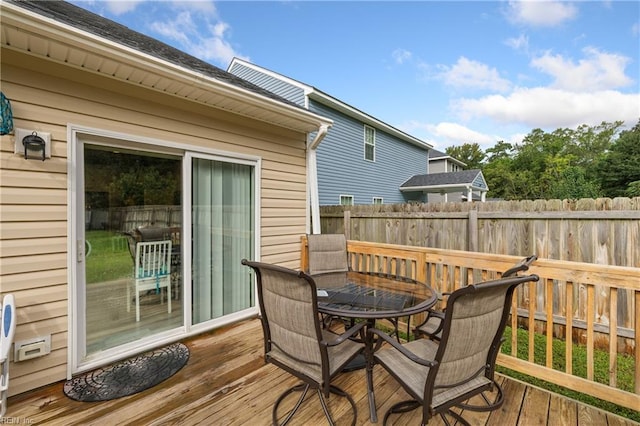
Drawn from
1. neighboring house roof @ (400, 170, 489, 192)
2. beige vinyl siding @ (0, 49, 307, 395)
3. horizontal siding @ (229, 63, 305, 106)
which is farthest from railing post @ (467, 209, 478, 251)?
neighboring house roof @ (400, 170, 489, 192)

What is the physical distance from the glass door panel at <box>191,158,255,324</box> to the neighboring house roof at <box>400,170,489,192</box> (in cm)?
1122

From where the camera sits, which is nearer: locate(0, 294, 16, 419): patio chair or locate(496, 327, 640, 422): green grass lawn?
locate(0, 294, 16, 419): patio chair

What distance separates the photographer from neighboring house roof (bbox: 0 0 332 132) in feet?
6.37

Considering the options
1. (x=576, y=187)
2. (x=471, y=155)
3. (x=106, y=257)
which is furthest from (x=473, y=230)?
(x=471, y=155)

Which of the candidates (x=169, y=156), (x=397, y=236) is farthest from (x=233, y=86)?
(x=397, y=236)

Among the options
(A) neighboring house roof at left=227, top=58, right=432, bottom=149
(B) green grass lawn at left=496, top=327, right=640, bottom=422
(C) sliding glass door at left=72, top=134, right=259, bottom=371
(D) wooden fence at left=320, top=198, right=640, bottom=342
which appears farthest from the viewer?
(A) neighboring house roof at left=227, top=58, right=432, bottom=149

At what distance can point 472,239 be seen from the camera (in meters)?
4.58

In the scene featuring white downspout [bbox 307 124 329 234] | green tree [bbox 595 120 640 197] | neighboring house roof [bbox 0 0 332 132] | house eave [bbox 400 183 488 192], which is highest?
green tree [bbox 595 120 640 197]

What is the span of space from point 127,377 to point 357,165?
378 inches

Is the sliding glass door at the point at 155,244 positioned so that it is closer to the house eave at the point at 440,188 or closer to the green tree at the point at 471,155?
the house eave at the point at 440,188

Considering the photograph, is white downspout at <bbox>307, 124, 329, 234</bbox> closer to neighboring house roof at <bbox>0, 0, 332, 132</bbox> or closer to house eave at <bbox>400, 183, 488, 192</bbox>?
neighboring house roof at <bbox>0, 0, 332, 132</bbox>

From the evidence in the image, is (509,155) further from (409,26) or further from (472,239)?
(472,239)

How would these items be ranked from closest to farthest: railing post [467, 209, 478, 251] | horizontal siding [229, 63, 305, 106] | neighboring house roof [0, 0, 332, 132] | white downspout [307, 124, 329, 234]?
neighboring house roof [0, 0, 332, 132], railing post [467, 209, 478, 251], white downspout [307, 124, 329, 234], horizontal siding [229, 63, 305, 106]

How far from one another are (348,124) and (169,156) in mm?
8069
